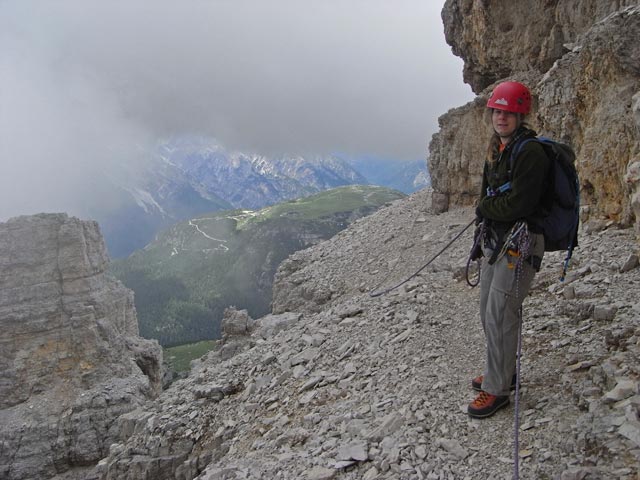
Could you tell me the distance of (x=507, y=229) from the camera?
271 inches

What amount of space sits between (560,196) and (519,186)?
0.57m

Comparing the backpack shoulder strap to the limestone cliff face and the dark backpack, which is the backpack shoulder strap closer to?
the dark backpack

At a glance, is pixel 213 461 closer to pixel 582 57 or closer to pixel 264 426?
pixel 264 426

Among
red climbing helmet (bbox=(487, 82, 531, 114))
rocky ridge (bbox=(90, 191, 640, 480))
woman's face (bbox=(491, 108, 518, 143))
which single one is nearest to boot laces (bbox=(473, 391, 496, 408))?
rocky ridge (bbox=(90, 191, 640, 480))

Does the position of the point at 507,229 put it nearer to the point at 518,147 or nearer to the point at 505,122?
the point at 518,147

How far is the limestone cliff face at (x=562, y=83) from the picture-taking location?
1323cm

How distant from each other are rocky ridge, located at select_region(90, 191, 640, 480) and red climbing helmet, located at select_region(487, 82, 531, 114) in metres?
3.67

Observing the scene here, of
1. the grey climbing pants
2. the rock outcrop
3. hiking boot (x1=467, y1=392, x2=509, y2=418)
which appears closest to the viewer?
the grey climbing pants

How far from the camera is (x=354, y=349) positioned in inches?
469

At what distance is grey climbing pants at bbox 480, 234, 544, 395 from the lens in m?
6.79

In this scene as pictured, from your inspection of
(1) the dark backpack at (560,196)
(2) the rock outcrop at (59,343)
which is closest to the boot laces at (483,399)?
(1) the dark backpack at (560,196)

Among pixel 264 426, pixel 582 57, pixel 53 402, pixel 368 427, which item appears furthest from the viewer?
pixel 53 402

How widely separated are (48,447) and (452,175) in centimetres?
3423

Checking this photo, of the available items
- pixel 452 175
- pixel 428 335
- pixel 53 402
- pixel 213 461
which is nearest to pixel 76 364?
pixel 53 402
